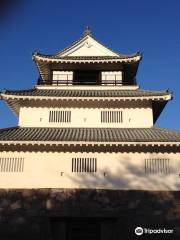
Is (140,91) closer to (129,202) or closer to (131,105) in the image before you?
(131,105)

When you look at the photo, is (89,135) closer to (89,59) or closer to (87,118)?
(87,118)

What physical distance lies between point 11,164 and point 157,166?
27.6 feet

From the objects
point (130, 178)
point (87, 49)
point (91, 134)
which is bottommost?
point (130, 178)

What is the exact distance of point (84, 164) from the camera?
20.8m

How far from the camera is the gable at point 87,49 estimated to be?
2820 centimetres

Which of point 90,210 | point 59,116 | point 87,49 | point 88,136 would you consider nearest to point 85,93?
point 59,116

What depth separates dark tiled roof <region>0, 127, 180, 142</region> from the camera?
20.7 metres

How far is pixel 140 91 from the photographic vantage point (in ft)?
83.5

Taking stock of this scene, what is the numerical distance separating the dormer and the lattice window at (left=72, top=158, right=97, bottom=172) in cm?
758

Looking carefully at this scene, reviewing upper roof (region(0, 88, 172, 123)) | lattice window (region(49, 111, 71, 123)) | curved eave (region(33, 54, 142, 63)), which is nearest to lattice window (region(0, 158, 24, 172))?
lattice window (region(49, 111, 71, 123))

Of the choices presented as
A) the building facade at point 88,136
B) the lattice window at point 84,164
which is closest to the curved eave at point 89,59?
the building facade at point 88,136

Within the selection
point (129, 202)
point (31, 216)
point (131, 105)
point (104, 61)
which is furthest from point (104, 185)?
point (104, 61)

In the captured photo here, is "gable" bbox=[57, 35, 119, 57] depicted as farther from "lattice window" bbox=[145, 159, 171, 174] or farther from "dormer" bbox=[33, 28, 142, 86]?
"lattice window" bbox=[145, 159, 171, 174]

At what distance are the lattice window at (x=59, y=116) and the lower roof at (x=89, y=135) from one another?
2.69 feet
